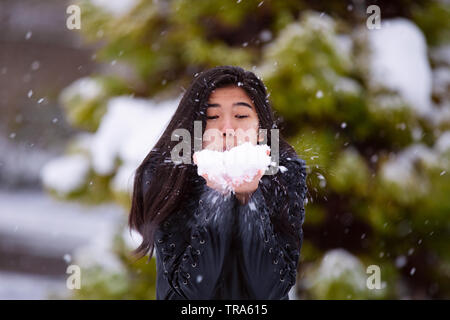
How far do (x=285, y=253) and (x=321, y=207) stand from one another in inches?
39.7

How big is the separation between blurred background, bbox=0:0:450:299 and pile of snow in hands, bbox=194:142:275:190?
77 centimetres

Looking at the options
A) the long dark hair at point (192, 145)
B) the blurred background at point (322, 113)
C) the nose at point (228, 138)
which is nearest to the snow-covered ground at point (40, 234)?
the blurred background at point (322, 113)

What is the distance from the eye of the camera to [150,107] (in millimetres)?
1731

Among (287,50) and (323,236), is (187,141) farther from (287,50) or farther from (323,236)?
(323,236)

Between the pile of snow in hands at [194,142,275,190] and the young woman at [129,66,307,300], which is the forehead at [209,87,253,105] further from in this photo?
the pile of snow in hands at [194,142,275,190]

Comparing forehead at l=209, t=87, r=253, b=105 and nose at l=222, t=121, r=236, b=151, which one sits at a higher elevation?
forehead at l=209, t=87, r=253, b=105

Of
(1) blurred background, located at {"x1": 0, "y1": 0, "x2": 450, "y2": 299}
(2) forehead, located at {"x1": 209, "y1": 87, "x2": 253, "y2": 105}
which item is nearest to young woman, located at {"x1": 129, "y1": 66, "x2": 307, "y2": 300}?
(2) forehead, located at {"x1": 209, "y1": 87, "x2": 253, "y2": 105}

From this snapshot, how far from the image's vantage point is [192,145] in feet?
2.72

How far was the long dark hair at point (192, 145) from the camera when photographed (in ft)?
2.70

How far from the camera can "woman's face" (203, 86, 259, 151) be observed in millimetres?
802

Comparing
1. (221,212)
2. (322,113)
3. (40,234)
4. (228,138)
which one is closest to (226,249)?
(221,212)

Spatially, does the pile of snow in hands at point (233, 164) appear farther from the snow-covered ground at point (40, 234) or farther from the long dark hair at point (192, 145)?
the snow-covered ground at point (40, 234)

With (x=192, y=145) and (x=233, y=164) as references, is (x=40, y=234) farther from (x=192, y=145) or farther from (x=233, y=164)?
(x=233, y=164)

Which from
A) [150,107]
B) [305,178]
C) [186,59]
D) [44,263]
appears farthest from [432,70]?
[44,263]
